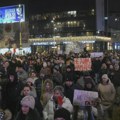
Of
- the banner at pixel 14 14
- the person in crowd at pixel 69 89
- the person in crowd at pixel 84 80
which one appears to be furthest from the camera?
the banner at pixel 14 14

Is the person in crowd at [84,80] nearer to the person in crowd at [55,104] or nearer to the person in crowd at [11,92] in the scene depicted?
the person in crowd at [11,92]

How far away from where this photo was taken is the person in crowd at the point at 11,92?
10305 millimetres

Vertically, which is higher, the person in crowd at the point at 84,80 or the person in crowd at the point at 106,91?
the person in crowd at the point at 84,80

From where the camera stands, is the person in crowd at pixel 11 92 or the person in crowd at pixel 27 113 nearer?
the person in crowd at pixel 27 113

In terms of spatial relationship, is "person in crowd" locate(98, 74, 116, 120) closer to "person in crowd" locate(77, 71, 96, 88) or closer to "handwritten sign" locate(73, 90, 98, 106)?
"person in crowd" locate(77, 71, 96, 88)

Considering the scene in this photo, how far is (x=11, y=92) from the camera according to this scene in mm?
10758

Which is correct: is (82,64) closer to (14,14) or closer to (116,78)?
(116,78)

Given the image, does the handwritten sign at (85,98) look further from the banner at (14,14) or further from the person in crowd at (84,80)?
the banner at (14,14)

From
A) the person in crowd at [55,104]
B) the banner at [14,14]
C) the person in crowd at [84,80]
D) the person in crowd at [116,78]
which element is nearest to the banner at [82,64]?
the person in crowd at [116,78]

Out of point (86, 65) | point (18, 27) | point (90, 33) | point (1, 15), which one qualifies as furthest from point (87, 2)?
point (86, 65)

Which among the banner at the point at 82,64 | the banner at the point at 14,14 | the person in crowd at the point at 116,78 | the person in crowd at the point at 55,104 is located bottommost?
the person in crowd at the point at 55,104

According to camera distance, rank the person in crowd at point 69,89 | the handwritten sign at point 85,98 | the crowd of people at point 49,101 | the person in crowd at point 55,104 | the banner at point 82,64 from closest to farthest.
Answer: the crowd of people at point 49,101 < the person in crowd at point 55,104 < the handwritten sign at point 85,98 < the person in crowd at point 69,89 < the banner at point 82,64

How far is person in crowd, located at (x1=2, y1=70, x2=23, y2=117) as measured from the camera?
1030 centimetres

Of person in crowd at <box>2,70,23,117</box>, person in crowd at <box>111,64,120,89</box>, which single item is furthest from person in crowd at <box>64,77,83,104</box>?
person in crowd at <box>111,64,120,89</box>
